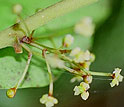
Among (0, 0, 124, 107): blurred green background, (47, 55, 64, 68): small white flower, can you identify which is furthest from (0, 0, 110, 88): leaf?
(47, 55, 64, 68): small white flower

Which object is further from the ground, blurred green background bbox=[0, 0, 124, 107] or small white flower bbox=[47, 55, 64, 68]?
blurred green background bbox=[0, 0, 124, 107]

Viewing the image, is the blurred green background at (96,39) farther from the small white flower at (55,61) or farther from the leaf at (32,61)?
the small white flower at (55,61)

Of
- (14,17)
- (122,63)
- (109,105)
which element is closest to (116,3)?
(122,63)

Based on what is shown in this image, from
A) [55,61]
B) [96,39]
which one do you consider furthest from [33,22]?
[96,39]

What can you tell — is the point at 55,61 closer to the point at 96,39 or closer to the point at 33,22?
the point at 33,22

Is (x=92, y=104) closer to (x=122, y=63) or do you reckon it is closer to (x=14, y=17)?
(x=122, y=63)

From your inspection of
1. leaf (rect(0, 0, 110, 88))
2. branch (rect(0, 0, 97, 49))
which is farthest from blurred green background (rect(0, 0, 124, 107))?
branch (rect(0, 0, 97, 49))

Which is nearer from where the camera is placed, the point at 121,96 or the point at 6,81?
the point at 6,81

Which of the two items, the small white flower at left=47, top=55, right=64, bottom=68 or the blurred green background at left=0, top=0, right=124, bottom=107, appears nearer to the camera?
the small white flower at left=47, top=55, right=64, bottom=68

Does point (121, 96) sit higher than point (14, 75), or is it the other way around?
point (121, 96)

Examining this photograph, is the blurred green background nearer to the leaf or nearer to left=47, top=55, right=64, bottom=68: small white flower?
the leaf

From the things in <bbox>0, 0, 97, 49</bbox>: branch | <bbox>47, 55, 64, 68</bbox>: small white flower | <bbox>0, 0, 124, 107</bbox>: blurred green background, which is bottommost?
<bbox>47, 55, 64, 68</bbox>: small white flower
